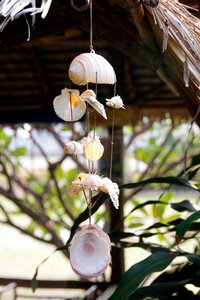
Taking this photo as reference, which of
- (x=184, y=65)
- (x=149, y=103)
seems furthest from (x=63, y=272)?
(x=184, y=65)

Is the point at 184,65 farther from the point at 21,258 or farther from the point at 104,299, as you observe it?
the point at 21,258

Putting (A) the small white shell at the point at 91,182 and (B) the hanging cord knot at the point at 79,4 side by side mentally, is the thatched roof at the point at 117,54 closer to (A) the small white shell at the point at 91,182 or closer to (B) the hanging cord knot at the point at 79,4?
(B) the hanging cord knot at the point at 79,4

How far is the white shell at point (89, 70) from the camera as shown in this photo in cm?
108

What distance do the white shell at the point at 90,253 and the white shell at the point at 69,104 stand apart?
215 mm

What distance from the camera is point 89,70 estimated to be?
1.08m

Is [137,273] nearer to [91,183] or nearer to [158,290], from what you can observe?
[158,290]

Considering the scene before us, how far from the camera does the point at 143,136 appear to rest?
5379 millimetres

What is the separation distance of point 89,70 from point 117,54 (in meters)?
1.84

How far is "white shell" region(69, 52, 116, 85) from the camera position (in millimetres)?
1084

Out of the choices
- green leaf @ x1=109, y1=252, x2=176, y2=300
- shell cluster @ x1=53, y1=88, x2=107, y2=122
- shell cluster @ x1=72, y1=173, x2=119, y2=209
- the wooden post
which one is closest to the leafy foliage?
green leaf @ x1=109, y1=252, x2=176, y2=300

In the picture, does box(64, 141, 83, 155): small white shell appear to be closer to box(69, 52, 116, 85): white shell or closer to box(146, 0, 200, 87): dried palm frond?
box(69, 52, 116, 85): white shell

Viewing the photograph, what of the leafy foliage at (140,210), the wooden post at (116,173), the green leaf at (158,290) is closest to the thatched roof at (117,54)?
the wooden post at (116,173)

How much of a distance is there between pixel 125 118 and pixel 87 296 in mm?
1029

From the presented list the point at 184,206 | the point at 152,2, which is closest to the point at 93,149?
the point at 152,2
